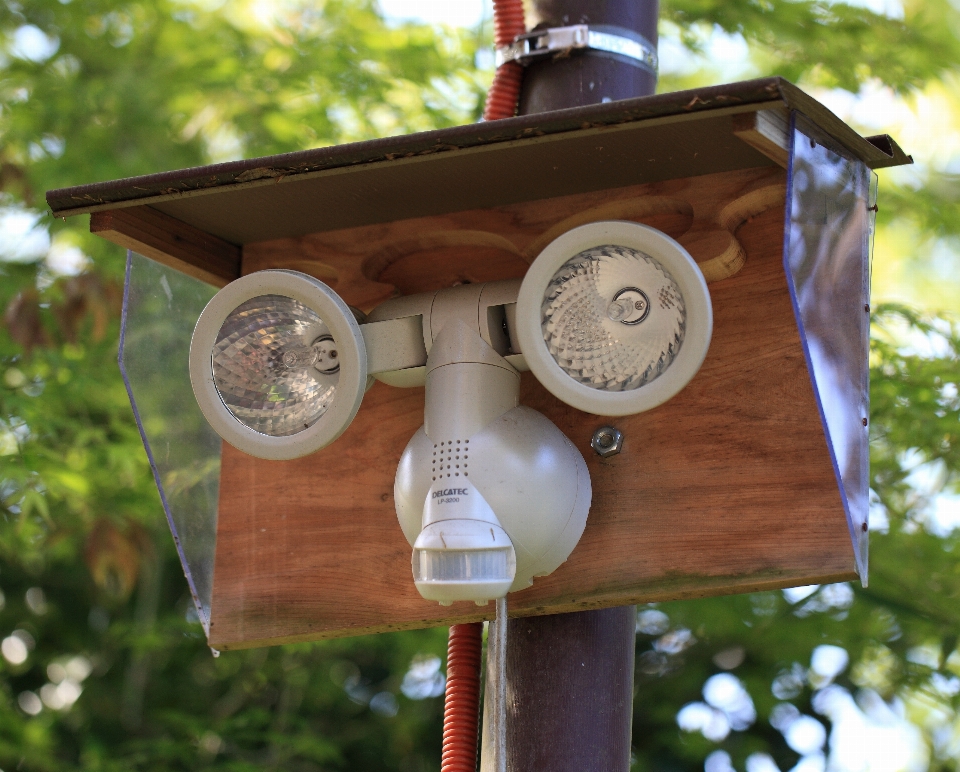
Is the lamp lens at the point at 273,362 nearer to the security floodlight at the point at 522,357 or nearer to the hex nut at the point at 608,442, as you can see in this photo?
the security floodlight at the point at 522,357

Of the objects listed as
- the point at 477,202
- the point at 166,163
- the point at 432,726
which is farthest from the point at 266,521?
the point at 166,163

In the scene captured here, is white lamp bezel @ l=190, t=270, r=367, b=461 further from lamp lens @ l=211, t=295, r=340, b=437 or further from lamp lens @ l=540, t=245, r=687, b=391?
lamp lens @ l=540, t=245, r=687, b=391

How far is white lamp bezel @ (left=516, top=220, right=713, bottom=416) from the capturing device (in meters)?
1.14

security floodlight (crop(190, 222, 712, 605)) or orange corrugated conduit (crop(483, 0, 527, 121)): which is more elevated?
orange corrugated conduit (crop(483, 0, 527, 121))

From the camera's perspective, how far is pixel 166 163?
4.04 meters

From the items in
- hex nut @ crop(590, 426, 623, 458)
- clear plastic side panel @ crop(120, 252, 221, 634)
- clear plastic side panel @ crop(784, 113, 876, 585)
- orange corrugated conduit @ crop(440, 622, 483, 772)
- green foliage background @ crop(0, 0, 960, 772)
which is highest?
clear plastic side panel @ crop(784, 113, 876, 585)

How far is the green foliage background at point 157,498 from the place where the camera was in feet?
10.4

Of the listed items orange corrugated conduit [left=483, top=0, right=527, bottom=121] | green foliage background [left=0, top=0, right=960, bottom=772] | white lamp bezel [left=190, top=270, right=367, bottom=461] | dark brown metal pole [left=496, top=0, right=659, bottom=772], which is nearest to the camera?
white lamp bezel [left=190, top=270, right=367, bottom=461]

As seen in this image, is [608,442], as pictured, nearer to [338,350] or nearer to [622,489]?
[622,489]

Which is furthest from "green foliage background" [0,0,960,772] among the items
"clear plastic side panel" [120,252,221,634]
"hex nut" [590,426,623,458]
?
"hex nut" [590,426,623,458]

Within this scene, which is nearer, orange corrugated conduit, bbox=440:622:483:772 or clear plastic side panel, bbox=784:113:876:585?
clear plastic side panel, bbox=784:113:876:585

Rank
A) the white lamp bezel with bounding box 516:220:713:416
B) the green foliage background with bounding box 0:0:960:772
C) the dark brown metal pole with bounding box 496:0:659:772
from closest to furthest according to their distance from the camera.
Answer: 1. the white lamp bezel with bounding box 516:220:713:416
2. the dark brown metal pole with bounding box 496:0:659:772
3. the green foliage background with bounding box 0:0:960:772

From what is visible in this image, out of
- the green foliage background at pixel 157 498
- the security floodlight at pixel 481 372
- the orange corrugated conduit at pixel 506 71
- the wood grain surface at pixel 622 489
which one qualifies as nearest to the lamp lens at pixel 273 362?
the security floodlight at pixel 481 372

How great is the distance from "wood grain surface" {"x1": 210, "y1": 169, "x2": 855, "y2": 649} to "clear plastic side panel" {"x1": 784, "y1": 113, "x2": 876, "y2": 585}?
0.03m
